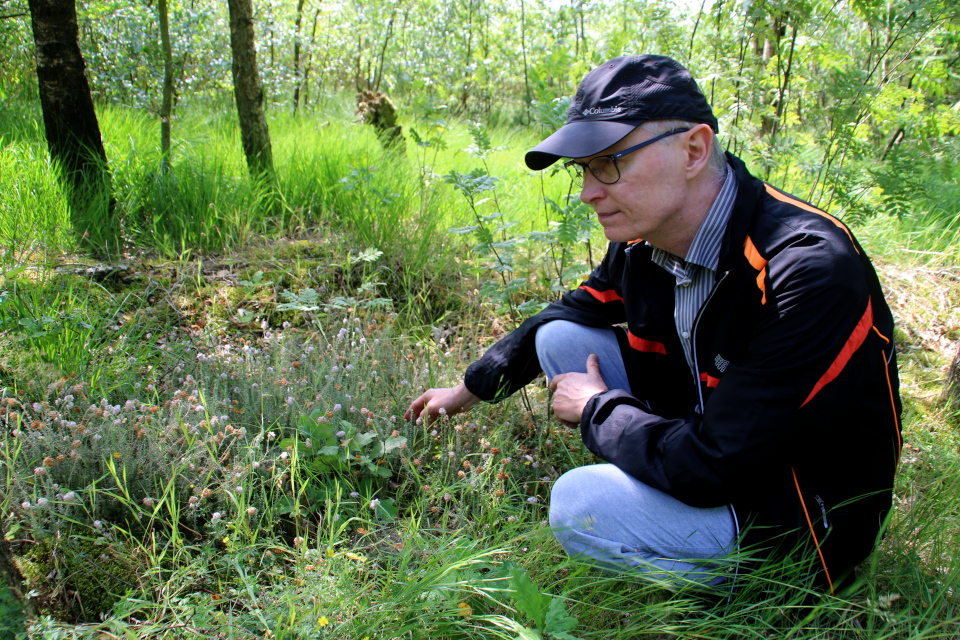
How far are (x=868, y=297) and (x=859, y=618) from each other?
3.47 ft

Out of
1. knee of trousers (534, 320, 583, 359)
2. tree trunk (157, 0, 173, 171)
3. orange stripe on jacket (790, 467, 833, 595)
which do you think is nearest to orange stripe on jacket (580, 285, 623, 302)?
knee of trousers (534, 320, 583, 359)

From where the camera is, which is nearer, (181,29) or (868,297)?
(868,297)

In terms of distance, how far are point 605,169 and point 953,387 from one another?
2.33m

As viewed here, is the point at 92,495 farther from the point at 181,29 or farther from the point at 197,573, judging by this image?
the point at 181,29

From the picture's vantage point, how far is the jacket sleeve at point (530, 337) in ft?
7.61

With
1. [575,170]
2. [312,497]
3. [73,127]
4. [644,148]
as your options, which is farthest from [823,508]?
[73,127]

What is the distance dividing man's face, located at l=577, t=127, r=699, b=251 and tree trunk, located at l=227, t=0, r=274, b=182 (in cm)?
319

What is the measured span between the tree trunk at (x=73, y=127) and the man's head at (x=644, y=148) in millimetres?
3003

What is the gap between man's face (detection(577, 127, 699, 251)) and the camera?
1.70 meters

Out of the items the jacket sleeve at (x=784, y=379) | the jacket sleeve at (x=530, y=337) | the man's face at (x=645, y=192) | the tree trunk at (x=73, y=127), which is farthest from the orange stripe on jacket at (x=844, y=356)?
the tree trunk at (x=73, y=127)

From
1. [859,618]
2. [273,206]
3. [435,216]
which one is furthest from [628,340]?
[273,206]

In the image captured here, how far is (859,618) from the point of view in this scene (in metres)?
1.83

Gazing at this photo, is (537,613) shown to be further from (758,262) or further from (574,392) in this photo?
(758,262)

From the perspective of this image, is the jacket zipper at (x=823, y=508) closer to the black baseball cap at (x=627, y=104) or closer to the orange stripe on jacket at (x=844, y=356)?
the orange stripe on jacket at (x=844, y=356)
